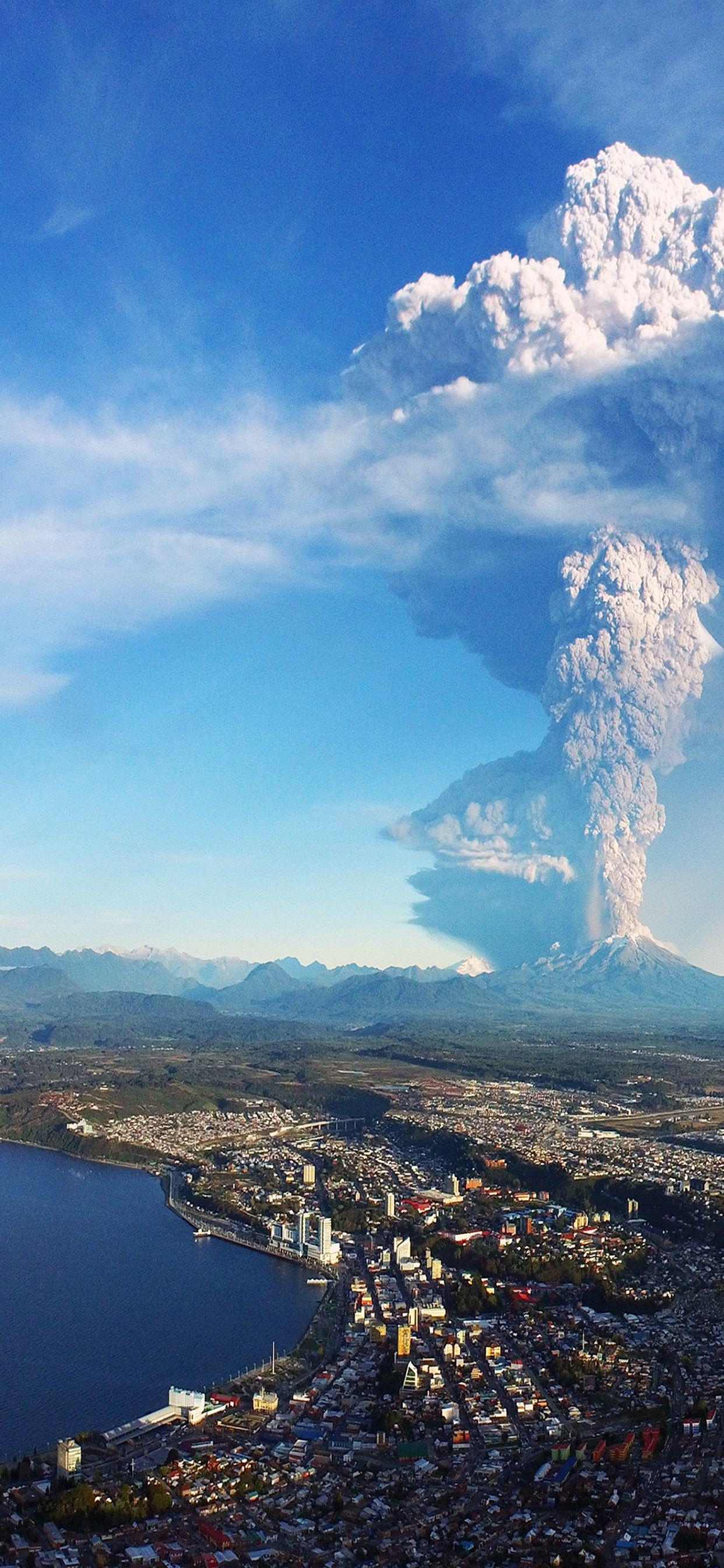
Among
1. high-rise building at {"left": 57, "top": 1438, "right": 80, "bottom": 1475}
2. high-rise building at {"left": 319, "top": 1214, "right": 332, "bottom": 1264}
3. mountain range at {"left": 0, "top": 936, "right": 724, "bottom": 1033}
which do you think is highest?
mountain range at {"left": 0, "top": 936, "right": 724, "bottom": 1033}

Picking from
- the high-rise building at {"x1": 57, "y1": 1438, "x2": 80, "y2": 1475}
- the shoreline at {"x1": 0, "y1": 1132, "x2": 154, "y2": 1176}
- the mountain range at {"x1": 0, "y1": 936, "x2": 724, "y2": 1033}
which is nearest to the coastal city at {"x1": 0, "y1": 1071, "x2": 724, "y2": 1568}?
the high-rise building at {"x1": 57, "y1": 1438, "x2": 80, "y2": 1475}

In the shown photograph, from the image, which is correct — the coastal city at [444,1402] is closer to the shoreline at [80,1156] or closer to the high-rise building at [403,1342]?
the high-rise building at [403,1342]

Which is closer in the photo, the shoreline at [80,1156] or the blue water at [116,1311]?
the blue water at [116,1311]

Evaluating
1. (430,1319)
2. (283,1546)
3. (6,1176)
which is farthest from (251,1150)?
(283,1546)

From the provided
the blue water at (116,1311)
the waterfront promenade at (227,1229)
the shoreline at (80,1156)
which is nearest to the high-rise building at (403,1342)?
the blue water at (116,1311)

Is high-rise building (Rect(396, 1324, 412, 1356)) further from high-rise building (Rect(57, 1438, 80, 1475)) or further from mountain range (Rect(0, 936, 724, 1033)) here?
mountain range (Rect(0, 936, 724, 1033))

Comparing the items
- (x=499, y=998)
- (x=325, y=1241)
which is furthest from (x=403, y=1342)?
(x=499, y=998)

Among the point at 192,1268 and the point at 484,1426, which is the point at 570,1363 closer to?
the point at 484,1426
